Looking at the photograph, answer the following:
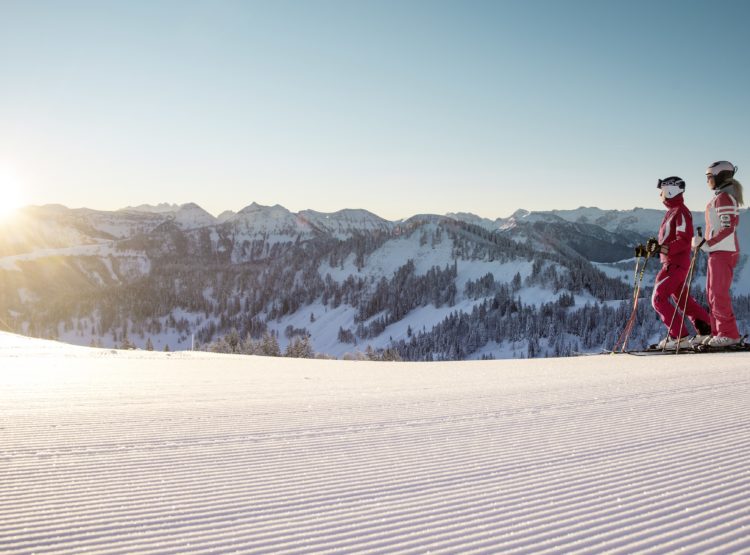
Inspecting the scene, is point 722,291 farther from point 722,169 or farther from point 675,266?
point 722,169

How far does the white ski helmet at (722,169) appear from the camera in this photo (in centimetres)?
884

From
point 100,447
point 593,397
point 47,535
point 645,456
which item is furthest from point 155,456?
point 593,397

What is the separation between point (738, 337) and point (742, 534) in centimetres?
906

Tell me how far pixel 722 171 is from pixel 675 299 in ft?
8.18

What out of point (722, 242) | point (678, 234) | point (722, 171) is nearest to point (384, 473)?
point (722, 242)

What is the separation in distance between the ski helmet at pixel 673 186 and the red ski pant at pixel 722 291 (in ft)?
4.55

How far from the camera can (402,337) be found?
131000 mm

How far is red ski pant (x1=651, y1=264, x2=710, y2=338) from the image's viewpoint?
9.20 meters

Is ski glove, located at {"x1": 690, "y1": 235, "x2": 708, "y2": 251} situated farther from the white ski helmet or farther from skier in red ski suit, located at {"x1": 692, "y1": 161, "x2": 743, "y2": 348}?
the white ski helmet

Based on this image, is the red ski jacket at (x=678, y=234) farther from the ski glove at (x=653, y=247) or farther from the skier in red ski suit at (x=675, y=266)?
the ski glove at (x=653, y=247)

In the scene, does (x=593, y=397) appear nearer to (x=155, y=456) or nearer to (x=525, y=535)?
(x=525, y=535)

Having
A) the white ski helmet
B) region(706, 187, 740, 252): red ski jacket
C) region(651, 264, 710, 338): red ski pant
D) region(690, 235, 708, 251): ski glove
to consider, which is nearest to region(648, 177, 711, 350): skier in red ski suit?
region(651, 264, 710, 338): red ski pant

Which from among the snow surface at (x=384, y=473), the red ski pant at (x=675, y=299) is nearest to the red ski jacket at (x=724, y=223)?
the red ski pant at (x=675, y=299)

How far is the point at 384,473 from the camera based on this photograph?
2.50m
